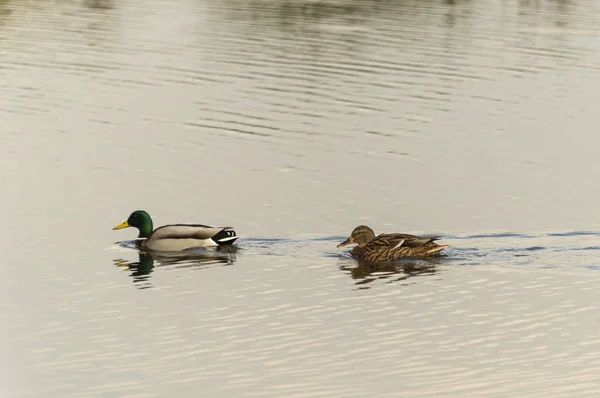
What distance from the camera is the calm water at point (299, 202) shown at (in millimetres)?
17984

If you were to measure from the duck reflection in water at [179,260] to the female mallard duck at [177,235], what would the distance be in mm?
121

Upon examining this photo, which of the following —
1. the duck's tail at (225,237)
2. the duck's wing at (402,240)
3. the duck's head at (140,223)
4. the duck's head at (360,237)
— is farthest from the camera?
the duck's head at (140,223)

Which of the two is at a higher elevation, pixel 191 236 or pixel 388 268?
pixel 191 236

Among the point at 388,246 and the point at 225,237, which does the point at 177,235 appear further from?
the point at 388,246

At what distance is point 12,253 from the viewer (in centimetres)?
2352

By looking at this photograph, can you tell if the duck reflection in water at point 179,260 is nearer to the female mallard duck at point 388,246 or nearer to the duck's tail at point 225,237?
the duck's tail at point 225,237

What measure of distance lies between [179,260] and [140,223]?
134 centimetres

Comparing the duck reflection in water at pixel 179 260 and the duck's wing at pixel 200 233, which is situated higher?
the duck's wing at pixel 200 233

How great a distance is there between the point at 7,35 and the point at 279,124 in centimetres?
1654

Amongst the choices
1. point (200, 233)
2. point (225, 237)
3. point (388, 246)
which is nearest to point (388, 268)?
point (388, 246)

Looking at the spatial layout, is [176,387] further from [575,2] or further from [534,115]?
[575,2]

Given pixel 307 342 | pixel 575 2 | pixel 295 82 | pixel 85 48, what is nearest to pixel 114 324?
pixel 307 342

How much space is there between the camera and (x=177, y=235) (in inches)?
971

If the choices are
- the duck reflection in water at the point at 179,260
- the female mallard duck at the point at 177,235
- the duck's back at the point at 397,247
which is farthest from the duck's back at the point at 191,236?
the duck's back at the point at 397,247
